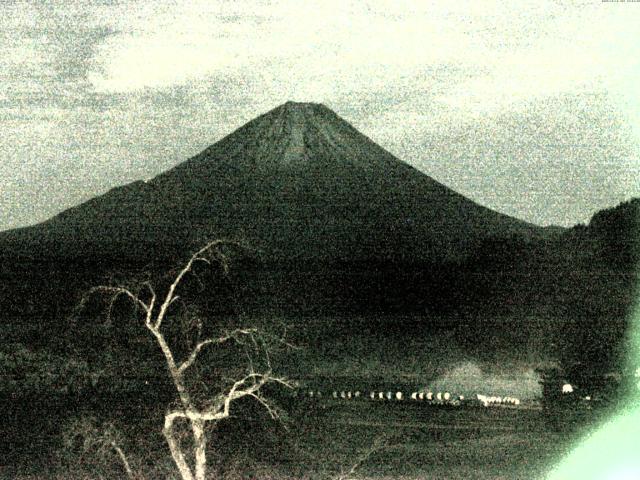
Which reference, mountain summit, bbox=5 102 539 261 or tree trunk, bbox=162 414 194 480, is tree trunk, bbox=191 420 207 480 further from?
mountain summit, bbox=5 102 539 261

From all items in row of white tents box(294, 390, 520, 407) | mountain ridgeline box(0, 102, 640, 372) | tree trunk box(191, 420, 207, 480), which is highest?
mountain ridgeline box(0, 102, 640, 372)

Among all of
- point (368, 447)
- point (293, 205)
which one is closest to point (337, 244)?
point (293, 205)

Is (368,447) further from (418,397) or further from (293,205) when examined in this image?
(293,205)

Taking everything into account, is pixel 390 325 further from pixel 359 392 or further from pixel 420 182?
pixel 420 182

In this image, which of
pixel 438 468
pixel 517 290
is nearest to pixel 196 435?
pixel 438 468

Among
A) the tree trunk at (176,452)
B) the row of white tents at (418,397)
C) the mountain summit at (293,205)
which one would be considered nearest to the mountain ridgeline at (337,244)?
the mountain summit at (293,205)

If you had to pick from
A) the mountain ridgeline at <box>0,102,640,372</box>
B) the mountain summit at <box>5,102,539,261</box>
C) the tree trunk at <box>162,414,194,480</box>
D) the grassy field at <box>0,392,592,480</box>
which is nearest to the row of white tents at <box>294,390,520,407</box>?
the grassy field at <box>0,392,592,480</box>
